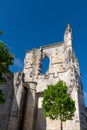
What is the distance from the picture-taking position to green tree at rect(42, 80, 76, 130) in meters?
18.8

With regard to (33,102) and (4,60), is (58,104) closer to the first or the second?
(33,102)

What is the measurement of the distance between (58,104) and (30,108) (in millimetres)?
7586

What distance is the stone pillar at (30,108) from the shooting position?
23627 mm

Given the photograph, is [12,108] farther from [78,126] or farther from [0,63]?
[0,63]

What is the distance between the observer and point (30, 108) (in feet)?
82.2

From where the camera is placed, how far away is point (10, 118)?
71.4 ft

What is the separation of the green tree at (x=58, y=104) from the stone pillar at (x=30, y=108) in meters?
5.38

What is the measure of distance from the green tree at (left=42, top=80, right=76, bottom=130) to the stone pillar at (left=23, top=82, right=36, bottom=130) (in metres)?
5.38

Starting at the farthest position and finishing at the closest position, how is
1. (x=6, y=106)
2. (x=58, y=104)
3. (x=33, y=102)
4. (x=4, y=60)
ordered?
1. (x=33, y=102)
2. (x=6, y=106)
3. (x=58, y=104)
4. (x=4, y=60)

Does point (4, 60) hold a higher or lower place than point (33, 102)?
higher

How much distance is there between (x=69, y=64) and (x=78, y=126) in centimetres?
1127

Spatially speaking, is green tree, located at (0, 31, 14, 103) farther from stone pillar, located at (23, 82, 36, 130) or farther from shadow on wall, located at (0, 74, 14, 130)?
stone pillar, located at (23, 82, 36, 130)

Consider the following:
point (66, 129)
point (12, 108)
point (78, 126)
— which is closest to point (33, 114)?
point (12, 108)

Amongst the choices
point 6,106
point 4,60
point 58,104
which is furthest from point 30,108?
point 4,60
